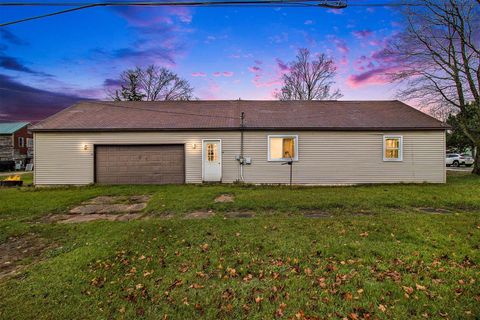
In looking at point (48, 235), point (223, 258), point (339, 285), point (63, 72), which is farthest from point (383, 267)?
point (63, 72)

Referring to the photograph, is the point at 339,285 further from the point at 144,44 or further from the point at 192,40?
the point at 144,44

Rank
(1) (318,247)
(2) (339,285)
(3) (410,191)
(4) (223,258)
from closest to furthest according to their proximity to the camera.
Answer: (2) (339,285)
(4) (223,258)
(1) (318,247)
(3) (410,191)

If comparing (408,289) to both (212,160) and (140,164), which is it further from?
(140,164)

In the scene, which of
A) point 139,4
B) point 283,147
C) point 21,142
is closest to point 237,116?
point 283,147

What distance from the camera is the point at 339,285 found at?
9.68ft

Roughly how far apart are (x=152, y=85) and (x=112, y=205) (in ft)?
89.5

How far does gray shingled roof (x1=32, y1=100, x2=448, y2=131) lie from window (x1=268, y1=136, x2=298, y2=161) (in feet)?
1.89

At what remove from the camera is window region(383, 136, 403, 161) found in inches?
456

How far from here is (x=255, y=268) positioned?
342 centimetres

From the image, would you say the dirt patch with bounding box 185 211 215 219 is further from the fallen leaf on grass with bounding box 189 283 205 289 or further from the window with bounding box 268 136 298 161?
the window with bounding box 268 136 298 161

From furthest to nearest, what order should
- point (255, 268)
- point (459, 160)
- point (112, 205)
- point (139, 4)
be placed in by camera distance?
point (459, 160) < point (112, 205) < point (139, 4) < point (255, 268)

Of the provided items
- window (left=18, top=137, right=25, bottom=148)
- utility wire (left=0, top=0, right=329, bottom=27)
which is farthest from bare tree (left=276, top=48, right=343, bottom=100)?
window (left=18, top=137, right=25, bottom=148)

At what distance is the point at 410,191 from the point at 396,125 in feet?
13.5

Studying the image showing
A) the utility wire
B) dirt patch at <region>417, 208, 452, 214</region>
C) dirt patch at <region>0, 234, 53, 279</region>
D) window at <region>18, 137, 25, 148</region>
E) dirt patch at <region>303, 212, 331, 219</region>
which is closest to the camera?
dirt patch at <region>0, 234, 53, 279</region>
